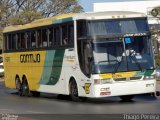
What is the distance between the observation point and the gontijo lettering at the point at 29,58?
23648mm

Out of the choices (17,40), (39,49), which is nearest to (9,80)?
(17,40)

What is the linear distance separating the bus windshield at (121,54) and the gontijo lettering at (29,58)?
5109 millimetres

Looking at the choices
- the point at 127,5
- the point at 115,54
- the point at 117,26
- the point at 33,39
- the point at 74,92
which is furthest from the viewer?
the point at 127,5

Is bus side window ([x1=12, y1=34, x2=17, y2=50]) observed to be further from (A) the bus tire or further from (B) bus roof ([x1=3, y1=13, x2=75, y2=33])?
(A) the bus tire

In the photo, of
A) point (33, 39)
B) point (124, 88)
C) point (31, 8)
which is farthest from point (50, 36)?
point (31, 8)

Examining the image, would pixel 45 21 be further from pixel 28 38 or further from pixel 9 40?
pixel 9 40

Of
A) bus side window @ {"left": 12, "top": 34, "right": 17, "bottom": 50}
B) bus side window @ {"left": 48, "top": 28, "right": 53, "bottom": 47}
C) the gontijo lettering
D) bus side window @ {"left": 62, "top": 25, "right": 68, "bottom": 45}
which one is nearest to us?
bus side window @ {"left": 62, "top": 25, "right": 68, "bottom": 45}

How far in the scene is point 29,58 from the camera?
24500 mm

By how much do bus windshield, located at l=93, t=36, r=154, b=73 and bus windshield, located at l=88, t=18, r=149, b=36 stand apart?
1.02 ft

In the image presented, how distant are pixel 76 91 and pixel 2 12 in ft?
149

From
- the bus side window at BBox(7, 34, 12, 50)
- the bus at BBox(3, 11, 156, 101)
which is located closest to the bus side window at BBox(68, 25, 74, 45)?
the bus at BBox(3, 11, 156, 101)

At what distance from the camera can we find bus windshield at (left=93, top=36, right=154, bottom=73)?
18.8 m

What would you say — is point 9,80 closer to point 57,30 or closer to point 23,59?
point 23,59

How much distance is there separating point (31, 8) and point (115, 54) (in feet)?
161
